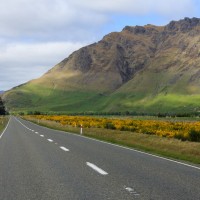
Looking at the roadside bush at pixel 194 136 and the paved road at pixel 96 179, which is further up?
the roadside bush at pixel 194 136

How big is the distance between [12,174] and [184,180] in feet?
16.5

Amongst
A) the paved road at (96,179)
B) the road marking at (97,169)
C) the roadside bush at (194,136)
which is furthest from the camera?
the roadside bush at (194,136)

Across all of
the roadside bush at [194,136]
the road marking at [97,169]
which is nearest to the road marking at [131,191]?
the road marking at [97,169]

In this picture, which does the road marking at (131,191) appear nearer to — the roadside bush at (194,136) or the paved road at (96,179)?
the paved road at (96,179)

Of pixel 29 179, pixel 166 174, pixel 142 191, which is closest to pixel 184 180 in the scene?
pixel 166 174

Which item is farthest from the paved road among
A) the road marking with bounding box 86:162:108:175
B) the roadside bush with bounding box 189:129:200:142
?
the roadside bush with bounding box 189:129:200:142

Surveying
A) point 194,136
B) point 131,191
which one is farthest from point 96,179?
point 194,136

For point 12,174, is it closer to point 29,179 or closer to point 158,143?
point 29,179

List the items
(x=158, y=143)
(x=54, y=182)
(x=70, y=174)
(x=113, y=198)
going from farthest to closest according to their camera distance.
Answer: (x=158, y=143) < (x=70, y=174) < (x=54, y=182) < (x=113, y=198)

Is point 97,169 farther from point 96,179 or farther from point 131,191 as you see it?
point 131,191

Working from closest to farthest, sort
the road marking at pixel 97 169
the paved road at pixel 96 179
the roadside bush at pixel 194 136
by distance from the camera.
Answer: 1. the paved road at pixel 96 179
2. the road marking at pixel 97 169
3. the roadside bush at pixel 194 136

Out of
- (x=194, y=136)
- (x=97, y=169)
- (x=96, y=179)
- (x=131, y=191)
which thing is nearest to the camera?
(x=131, y=191)

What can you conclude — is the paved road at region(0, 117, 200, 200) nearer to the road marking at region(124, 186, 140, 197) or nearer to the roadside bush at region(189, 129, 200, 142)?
the road marking at region(124, 186, 140, 197)

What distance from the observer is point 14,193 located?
9.20 meters
